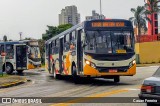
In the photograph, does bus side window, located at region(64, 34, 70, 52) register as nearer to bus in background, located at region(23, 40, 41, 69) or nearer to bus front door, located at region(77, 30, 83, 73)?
bus front door, located at region(77, 30, 83, 73)

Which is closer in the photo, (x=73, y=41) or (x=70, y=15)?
(x=73, y=41)

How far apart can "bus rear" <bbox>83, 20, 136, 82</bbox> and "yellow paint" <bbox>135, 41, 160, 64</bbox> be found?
3810cm

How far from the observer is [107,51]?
2067 cm

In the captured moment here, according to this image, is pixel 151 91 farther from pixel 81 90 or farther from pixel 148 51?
pixel 148 51

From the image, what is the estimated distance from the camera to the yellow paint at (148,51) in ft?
193

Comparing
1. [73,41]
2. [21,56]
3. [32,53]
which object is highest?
[73,41]

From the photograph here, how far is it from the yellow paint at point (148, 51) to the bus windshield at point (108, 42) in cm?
3810

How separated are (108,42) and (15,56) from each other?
19.8 metres

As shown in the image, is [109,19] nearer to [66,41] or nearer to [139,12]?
[66,41]

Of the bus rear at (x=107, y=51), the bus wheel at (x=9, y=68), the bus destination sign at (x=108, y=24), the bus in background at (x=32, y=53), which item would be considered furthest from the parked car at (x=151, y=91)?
the bus wheel at (x=9, y=68)

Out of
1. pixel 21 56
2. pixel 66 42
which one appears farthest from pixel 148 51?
pixel 66 42

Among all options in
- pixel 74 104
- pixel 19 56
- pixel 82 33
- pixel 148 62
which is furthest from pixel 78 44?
pixel 148 62

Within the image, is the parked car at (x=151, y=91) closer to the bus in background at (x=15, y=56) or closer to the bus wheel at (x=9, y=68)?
the bus in background at (x=15, y=56)

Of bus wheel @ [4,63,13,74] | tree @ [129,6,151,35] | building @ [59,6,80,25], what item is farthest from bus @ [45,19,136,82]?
building @ [59,6,80,25]
